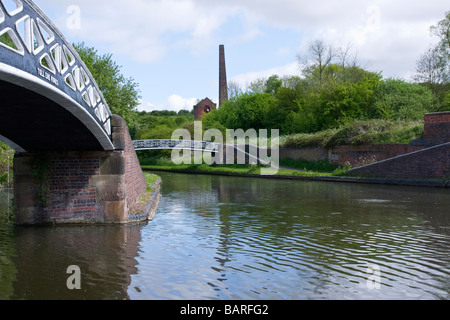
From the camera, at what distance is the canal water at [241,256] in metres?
5.70

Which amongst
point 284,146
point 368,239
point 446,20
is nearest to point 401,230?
point 368,239

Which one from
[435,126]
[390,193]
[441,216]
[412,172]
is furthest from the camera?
[435,126]

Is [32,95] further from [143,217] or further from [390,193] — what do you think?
[390,193]

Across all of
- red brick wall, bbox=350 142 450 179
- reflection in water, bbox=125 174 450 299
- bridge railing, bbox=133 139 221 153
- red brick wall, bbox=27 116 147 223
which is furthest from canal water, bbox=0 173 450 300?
bridge railing, bbox=133 139 221 153

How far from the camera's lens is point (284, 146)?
33.2m

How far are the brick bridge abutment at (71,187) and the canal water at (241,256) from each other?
1.46ft

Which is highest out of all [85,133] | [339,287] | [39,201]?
[85,133]

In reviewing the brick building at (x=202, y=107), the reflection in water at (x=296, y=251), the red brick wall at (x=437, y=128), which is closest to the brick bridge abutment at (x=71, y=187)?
the reflection in water at (x=296, y=251)

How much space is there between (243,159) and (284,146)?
3.27m

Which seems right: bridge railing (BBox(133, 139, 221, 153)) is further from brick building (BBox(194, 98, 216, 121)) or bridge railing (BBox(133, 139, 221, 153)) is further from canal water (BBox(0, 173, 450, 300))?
brick building (BBox(194, 98, 216, 121))

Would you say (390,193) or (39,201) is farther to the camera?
(390,193)

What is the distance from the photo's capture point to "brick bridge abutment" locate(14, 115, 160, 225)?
34.0ft

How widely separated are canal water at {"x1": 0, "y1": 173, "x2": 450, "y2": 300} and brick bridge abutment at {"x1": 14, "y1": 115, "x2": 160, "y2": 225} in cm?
45

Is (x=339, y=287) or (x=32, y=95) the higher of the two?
(x=32, y=95)
